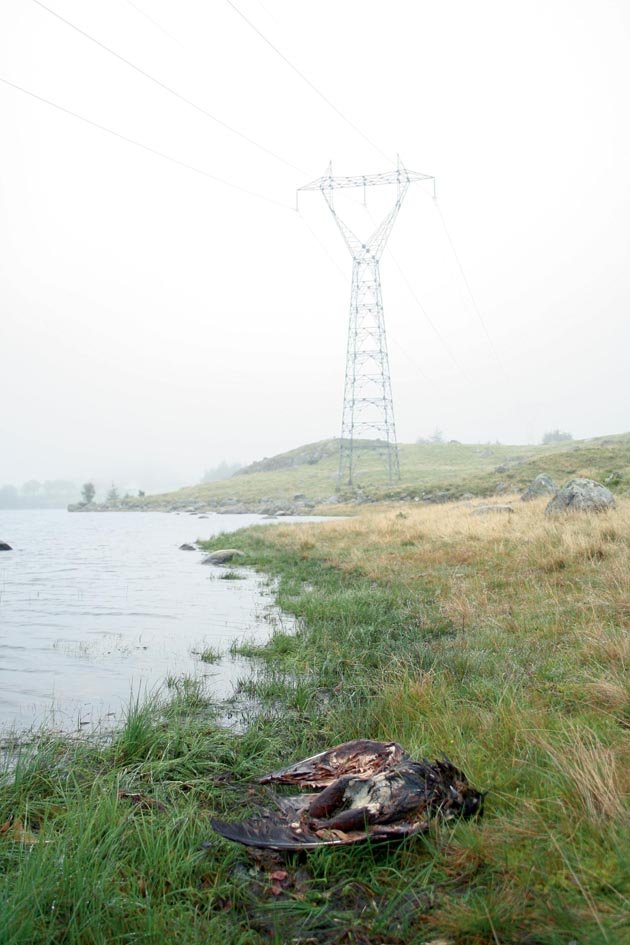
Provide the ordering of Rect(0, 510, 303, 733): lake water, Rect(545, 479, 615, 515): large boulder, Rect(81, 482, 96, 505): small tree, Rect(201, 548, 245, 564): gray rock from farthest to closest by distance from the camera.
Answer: Rect(81, 482, 96, 505): small tree → Rect(201, 548, 245, 564): gray rock → Rect(545, 479, 615, 515): large boulder → Rect(0, 510, 303, 733): lake water

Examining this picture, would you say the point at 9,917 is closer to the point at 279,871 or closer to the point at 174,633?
the point at 279,871

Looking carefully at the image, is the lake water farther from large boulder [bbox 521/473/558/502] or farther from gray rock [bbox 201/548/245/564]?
large boulder [bbox 521/473/558/502]

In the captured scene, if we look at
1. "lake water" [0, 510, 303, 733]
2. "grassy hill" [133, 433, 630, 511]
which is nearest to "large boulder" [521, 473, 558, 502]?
"grassy hill" [133, 433, 630, 511]

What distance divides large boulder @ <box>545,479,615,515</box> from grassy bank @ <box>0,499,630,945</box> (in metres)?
9.27

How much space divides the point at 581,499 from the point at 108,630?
12.0 meters

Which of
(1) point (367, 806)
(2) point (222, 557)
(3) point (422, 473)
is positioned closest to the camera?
(1) point (367, 806)

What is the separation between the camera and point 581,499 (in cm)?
1591

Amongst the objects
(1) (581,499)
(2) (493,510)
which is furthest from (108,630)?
(2) (493,510)

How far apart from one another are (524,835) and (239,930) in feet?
3.87

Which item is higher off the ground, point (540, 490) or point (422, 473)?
point (422, 473)

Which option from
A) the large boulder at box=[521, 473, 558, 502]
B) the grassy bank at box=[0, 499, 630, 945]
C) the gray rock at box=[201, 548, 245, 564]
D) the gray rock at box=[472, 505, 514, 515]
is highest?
the large boulder at box=[521, 473, 558, 502]

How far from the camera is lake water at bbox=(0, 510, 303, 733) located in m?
5.73

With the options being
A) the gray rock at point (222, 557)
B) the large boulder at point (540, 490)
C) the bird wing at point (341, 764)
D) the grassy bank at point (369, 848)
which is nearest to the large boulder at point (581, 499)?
the large boulder at point (540, 490)

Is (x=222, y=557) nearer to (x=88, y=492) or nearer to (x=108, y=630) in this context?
(x=108, y=630)
